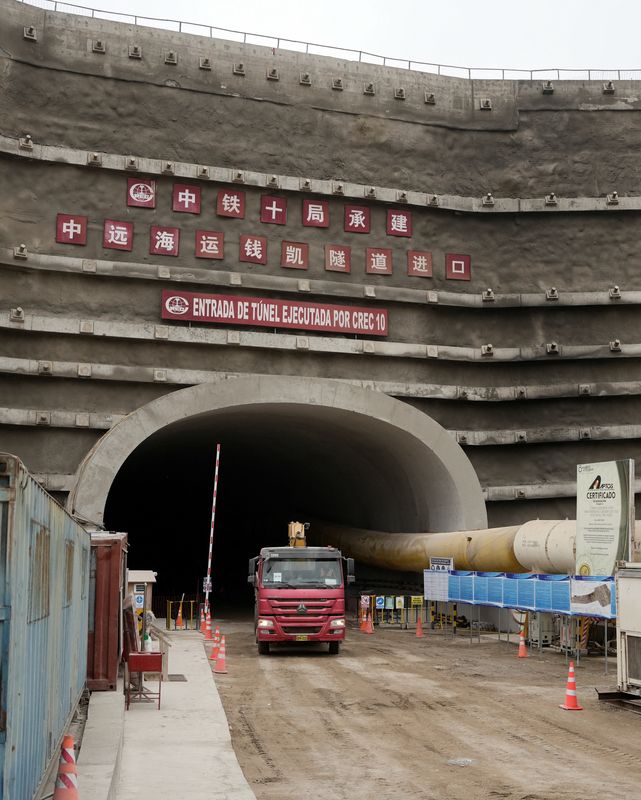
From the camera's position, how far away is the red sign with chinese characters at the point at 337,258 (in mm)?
36281

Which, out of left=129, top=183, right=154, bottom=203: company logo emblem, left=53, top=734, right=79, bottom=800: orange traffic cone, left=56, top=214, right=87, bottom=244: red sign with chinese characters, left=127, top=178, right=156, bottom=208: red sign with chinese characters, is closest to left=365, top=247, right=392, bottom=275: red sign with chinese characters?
left=127, top=178, right=156, bottom=208: red sign with chinese characters

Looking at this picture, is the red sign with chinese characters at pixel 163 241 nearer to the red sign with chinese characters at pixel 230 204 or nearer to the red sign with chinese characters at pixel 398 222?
the red sign with chinese characters at pixel 230 204

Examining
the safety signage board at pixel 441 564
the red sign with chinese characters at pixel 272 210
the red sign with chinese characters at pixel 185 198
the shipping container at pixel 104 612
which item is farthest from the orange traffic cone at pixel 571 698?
→ the red sign with chinese characters at pixel 185 198

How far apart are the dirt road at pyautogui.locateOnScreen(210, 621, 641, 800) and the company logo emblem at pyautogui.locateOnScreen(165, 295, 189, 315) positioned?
1452cm

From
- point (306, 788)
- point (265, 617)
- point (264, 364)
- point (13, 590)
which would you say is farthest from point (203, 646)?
point (13, 590)

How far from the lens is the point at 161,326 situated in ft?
110

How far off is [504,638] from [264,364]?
13182 mm

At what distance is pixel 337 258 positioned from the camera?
36438mm

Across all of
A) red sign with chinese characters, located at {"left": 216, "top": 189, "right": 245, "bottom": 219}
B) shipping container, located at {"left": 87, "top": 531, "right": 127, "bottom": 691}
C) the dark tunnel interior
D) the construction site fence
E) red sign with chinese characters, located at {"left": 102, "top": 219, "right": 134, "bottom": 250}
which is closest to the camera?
shipping container, located at {"left": 87, "top": 531, "right": 127, "bottom": 691}

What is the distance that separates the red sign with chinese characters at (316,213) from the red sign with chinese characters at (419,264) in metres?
3.73

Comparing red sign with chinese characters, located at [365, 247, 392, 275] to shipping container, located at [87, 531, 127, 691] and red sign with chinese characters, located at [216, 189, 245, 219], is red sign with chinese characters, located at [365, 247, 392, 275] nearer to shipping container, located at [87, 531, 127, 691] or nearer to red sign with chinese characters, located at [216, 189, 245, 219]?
red sign with chinese characters, located at [216, 189, 245, 219]

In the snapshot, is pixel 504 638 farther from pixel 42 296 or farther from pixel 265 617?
pixel 42 296

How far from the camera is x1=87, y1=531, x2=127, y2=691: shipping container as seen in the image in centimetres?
1479

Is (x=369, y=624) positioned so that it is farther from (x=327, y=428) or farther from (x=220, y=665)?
(x=220, y=665)
